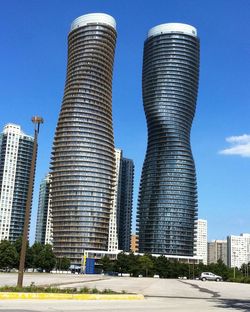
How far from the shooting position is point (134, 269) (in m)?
145

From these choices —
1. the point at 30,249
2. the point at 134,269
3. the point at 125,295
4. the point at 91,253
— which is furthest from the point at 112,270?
the point at 125,295

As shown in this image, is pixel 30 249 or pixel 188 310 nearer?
pixel 188 310

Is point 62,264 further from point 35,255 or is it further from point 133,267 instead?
point 133,267

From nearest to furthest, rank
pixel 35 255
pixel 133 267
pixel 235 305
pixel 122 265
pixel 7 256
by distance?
pixel 235 305, pixel 7 256, pixel 35 255, pixel 133 267, pixel 122 265

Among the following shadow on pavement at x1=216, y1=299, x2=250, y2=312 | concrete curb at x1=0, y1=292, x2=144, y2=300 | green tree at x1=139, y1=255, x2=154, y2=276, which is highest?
green tree at x1=139, y1=255, x2=154, y2=276

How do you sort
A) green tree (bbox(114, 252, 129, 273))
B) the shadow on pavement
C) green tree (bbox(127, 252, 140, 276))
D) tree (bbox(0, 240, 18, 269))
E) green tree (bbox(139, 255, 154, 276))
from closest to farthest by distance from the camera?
the shadow on pavement, tree (bbox(0, 240, 18, 269)), green tree (bbox(127, 252, 140, 276)), green tree (bbox(114, 252, 129, 273)), green tree (bbox(139, 255, 154, 276))

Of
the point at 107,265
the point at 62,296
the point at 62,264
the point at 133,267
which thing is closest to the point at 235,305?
the point at 62,296

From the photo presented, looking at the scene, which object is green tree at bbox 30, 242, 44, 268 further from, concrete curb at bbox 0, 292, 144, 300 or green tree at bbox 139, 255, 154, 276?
concrete curb at bbox 0, 292, 144, 300

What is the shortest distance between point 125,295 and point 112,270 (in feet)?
432

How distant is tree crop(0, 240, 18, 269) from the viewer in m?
121

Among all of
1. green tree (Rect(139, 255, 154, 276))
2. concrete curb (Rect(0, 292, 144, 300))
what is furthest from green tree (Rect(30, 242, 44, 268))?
concrete curb (Rect(0, 292, 144, 300))

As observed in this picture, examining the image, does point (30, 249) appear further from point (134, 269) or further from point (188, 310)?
point (188, 310)

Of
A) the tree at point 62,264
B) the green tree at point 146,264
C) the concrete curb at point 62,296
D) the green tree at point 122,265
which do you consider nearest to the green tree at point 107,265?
the green tree at point 122,265

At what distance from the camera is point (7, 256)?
121312 millimetres
